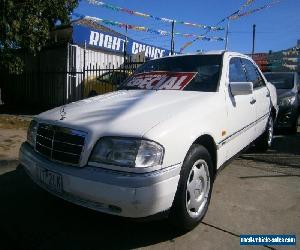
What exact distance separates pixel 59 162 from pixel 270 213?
7.04 ft

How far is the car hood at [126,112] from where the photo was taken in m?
2.72

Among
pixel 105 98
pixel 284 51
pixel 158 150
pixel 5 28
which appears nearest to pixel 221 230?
pixel 158 150

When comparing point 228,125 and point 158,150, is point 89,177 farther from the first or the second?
point 228,125

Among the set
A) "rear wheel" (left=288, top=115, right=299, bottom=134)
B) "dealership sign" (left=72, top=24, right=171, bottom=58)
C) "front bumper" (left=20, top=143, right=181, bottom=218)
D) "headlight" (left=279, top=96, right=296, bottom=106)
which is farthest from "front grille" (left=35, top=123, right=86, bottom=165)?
"dealership sign" (left=72, top=24, right=171, bottom=58)

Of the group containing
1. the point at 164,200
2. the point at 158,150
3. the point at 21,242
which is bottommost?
the point at 21,242

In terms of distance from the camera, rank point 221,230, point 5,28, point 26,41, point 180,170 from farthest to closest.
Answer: point 26,41 → point 5,28 → point 221,230 → point 180,170

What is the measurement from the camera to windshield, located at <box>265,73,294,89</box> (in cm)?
840

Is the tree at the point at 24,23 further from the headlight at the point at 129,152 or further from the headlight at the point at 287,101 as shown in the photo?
the headlight at the point at 129,152

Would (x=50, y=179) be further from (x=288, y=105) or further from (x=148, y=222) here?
(x=288, y=105)

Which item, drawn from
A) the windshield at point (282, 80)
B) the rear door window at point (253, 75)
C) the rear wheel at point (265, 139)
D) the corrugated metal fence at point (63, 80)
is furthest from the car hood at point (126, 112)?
the corrugated metal fence at point (63, 80)

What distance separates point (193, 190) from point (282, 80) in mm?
6536

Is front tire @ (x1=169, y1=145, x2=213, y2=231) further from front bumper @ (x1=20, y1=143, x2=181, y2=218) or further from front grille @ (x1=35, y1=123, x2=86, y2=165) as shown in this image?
front grille @ (x1=35, y1=123, x2=86, y2=165)

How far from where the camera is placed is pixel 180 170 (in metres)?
2.75

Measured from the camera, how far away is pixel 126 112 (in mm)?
3025
